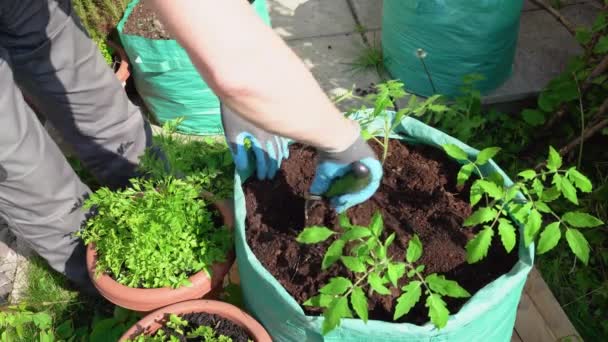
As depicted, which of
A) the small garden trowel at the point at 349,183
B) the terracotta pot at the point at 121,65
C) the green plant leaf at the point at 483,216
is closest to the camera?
the green plant leaf at the point at 483,216

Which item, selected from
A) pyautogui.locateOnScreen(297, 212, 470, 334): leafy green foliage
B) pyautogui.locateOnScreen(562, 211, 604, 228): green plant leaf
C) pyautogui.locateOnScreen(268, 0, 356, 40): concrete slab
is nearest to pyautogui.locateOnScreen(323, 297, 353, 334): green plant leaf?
pyautogui.locateOnScreen(297, 212, 470, 334): leafy green foliage

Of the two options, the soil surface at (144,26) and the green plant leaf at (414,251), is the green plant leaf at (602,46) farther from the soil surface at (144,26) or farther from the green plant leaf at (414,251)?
the soil surface at (144,26)

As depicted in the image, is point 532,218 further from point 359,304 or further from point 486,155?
point 359,304

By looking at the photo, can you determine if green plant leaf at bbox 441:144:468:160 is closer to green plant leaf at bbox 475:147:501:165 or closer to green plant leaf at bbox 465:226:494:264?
green plant leaf at bbox 475:147:501:165

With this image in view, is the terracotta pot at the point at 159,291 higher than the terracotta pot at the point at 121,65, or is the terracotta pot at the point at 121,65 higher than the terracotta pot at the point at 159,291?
the terracotta pot at the point at 121,65

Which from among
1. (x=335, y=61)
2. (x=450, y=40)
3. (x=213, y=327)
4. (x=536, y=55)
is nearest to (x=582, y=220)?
(x=213, y=327)

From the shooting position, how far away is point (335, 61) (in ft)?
10.1

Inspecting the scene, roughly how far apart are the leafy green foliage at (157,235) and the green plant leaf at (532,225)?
2.80 ft

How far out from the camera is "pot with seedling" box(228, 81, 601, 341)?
4.30 feet

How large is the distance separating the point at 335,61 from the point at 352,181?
1698 mm

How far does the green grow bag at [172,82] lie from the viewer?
246cm

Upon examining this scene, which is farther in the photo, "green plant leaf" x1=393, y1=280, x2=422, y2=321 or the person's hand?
the person's hand

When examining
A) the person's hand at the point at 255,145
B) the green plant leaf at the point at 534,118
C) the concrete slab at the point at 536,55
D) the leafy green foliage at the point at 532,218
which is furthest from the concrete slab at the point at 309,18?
the leafy green foliage at the point at 532,218

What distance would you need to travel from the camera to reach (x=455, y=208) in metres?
1.58
